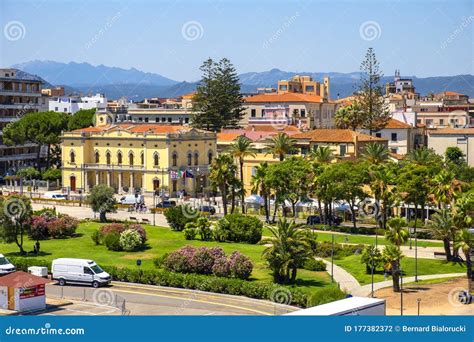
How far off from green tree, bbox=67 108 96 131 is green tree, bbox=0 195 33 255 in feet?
172

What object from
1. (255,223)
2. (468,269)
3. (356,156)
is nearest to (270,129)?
(356,156)

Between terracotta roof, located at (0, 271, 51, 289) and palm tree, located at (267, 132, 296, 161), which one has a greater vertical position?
palm tree, located at (267, 132, 296, 161)

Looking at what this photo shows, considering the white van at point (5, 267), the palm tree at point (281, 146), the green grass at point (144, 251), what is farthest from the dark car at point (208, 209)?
the white van at point (5, 267)

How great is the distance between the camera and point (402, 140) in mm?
107625

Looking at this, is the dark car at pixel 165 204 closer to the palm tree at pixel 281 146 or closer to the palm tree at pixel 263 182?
the palm tree at pixel 281 146

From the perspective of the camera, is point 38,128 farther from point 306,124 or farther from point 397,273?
point 397,273

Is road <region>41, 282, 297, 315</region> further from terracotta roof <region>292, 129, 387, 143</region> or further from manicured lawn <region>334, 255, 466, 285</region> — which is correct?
terracotta roof <region>292, 129, 387, 143</region>

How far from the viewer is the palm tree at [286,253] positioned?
51719 mm

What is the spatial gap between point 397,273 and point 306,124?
71678mm

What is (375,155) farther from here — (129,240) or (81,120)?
(81,120)

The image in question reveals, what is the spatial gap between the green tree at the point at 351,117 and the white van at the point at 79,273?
62704 millimetres

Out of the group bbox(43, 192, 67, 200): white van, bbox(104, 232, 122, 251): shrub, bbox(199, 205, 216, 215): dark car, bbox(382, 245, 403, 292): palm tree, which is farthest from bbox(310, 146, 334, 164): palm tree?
bbox(43, 192, 67, 200): white van

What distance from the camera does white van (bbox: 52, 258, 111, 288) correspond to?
5194 cm

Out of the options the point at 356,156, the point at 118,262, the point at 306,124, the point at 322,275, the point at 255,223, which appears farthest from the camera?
the point at 306,124
